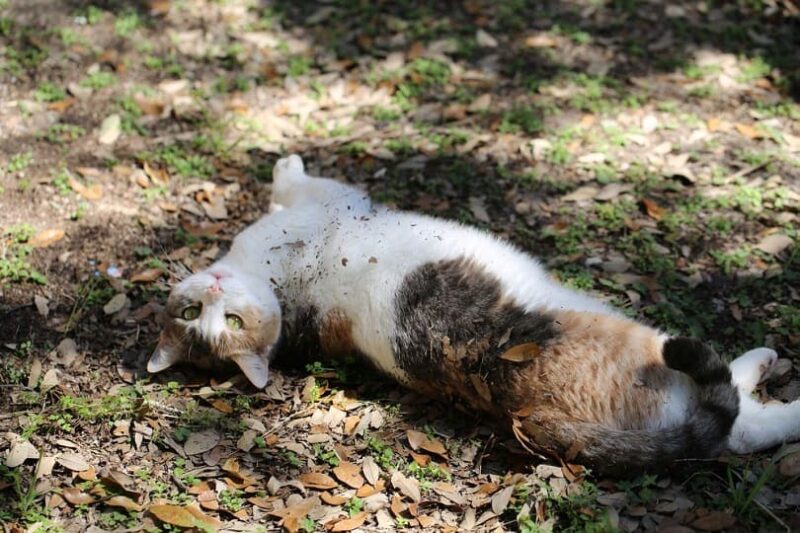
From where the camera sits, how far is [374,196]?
19.1 feet

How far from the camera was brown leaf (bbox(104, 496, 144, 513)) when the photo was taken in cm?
369

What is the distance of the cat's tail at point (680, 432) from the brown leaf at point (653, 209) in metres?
2.06

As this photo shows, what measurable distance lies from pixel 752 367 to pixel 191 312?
3.05 metres

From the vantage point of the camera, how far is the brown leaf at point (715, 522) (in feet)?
11.2

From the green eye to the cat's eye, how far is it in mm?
174

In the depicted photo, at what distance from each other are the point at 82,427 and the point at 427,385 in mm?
1835

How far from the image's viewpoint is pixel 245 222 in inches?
227

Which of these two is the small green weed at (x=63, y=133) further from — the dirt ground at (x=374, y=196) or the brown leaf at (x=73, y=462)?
the brown leaf at (x=73, y=462)

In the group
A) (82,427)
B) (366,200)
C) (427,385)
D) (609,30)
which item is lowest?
A: (82,427)

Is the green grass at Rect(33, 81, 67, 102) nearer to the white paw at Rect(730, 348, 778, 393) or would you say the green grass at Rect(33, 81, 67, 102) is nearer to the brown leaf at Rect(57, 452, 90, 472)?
the brown leaf at Rect(57, 452, 90, 472)

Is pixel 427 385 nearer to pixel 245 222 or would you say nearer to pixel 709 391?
pixel 709 391

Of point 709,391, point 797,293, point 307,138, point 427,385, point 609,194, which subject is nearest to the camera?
point 709,391

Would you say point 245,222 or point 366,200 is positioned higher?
point 366,200

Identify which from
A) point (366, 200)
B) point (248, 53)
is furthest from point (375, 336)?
point (248, 53)
